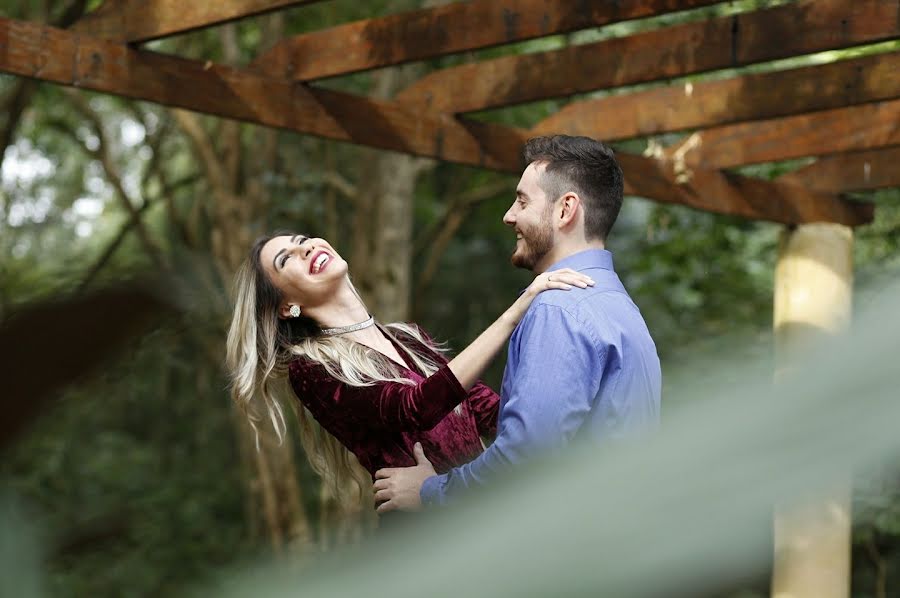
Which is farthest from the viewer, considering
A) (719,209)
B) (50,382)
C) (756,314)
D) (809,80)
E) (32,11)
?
(32,11)

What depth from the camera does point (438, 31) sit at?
Answer: 12.4 ft

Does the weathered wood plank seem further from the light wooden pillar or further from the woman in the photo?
the woman

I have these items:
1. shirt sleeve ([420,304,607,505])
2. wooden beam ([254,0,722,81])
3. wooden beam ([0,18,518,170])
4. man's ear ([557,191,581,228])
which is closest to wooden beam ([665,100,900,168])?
wooden beam ([0,18,518,170])

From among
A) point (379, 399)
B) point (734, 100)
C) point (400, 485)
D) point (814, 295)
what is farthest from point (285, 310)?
point (814, 295)

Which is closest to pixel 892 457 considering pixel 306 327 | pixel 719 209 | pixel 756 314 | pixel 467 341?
pixel 306 327

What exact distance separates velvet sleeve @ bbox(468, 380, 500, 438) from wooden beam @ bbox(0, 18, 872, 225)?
1.41m

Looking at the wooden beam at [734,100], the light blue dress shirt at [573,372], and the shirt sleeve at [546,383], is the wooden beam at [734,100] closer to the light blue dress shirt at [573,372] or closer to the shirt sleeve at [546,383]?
the light blue dress shirt at [573,372]

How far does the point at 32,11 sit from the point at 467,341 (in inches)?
177

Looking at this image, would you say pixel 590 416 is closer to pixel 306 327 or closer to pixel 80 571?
pixel 306 327

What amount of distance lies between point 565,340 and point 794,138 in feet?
9.14

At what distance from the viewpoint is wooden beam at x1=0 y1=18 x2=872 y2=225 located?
11.4 ft

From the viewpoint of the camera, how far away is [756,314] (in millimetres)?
8914

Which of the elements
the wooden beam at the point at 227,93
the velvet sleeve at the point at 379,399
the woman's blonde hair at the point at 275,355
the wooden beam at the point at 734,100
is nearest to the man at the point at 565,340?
the velvet sleeve at the point at 379,399

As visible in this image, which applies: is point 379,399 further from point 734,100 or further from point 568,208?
point 734,100
